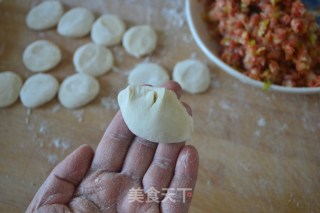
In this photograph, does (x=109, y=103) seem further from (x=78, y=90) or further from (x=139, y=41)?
(x=139, y=41)

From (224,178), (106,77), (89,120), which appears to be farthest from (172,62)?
(224,178)

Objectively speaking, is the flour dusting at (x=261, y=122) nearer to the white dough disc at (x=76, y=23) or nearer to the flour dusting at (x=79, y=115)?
the flour dusting at (x=79, y=115)

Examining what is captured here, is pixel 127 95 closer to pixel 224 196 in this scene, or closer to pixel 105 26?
pixel 224 196

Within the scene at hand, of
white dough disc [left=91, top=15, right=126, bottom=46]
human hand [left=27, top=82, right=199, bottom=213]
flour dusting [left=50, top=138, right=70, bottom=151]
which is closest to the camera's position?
human hand [left=27, top=82, right=199, bottom=213]

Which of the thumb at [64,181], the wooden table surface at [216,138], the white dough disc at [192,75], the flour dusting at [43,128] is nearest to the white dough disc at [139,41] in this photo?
the wooden table surface at [216,138]

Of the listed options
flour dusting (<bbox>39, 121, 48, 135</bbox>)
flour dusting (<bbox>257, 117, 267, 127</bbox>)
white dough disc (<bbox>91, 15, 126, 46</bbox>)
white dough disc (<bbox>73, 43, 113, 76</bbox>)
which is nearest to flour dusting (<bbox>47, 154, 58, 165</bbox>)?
flour dusting (<bbox>39, 121, 48, 135</bbox>)

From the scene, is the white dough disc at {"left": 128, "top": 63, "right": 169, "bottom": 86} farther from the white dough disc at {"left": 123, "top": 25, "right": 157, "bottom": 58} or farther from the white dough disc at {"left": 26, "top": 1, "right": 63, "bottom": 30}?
the white dough disc at {"left": 26, "top": 1, "right": 63, "bottom": 30}

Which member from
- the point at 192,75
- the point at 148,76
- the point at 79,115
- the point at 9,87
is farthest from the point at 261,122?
the point at 9,87
